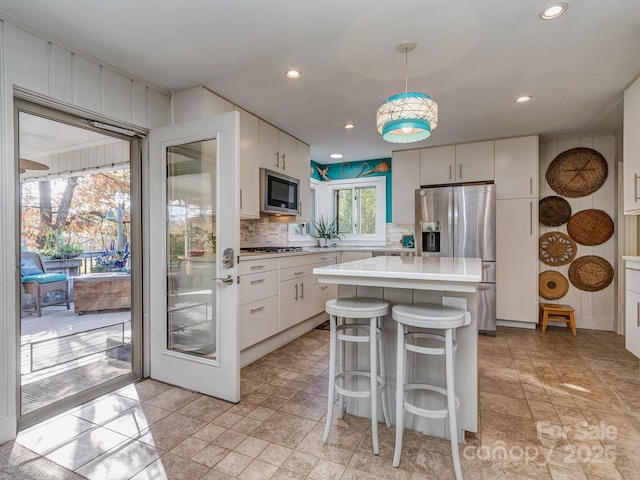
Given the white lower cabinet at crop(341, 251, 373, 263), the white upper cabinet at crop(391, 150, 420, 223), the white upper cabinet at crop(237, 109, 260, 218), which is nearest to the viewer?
the white upper cabinet at crop(237, 109, 260, 218)

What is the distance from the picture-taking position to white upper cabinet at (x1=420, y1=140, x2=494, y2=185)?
4.22 meters

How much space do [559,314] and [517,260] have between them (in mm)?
777

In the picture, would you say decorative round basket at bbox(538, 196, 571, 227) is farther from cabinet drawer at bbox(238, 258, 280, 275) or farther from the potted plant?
cabinet drawer at bbox(238, 258, 280, 275)

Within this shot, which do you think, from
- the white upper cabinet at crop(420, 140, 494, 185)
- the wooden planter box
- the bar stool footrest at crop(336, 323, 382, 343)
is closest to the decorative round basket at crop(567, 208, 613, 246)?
the white upper cabinet at crop(420, 140, 494, 185)

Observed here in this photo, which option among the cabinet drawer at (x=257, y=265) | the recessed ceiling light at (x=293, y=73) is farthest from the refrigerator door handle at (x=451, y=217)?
the recessed ceiling light at (x=293, y=73)

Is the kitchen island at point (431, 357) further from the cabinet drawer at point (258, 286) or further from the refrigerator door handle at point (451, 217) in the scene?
the refrigerator door handle at point (451, 217)

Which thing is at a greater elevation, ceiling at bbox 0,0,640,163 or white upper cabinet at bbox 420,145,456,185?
ceiling at bbox 0,0,640,163

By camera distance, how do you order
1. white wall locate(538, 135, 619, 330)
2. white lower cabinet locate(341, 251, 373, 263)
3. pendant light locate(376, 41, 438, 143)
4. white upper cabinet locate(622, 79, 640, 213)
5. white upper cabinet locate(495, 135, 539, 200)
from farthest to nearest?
white lower cabinet locate(341, 251, 373, 263) → white wall locate(538, 135, 619, 330) → white upper cabinet locate(495, 135, 539, 200) → white upper cabinet locate(622, 79, 640, 213) → pendant light locate(376, 41, 438, 143)

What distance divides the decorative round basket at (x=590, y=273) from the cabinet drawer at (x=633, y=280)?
6.22 feet

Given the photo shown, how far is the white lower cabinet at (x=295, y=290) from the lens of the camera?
3.45m

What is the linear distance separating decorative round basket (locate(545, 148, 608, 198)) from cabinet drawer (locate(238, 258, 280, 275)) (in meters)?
3.70

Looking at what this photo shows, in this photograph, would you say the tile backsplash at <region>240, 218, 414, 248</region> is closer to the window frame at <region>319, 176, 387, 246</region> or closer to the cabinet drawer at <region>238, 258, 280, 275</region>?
the window frame at <region>319, 176, 387, 246</region>

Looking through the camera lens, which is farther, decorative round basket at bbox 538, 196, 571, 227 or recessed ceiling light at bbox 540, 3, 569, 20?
decorative round basket at bbox 538, 196, 571, 227

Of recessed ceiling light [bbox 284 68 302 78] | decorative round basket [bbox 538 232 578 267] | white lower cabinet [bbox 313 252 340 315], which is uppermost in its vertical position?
recessed ceiling light [bbox 284 68 302 78]
